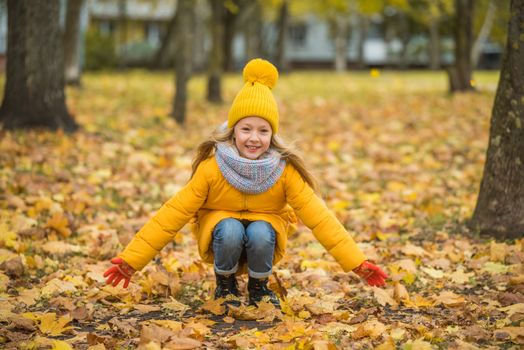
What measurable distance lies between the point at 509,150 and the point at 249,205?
7.70 feet

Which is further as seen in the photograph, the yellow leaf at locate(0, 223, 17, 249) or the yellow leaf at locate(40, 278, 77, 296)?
the yellow leaf at locate(0, 223, 17, 249)

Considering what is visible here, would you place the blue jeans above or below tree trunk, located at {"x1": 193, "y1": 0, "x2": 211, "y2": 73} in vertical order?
below

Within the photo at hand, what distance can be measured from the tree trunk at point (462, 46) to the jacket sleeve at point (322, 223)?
1146cm

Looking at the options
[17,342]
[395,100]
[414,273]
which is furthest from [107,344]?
[395,100]

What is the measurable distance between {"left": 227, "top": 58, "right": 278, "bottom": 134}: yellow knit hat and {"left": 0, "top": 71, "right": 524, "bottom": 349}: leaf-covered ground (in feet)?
2.04

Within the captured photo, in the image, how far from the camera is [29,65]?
811cm

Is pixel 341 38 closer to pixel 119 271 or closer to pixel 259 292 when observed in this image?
pixel 259 292

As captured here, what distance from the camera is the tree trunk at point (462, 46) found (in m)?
14.1

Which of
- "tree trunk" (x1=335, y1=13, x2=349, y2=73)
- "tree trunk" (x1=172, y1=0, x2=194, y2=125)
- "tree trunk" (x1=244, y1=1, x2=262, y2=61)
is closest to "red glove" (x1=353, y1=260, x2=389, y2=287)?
"tree trunk" (x1=172, y1=0, x2=194, y2=125)

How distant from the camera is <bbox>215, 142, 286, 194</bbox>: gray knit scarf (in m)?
3.50

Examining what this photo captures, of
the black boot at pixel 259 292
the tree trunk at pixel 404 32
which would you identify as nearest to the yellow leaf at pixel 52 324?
the black boot at pixel 259 292

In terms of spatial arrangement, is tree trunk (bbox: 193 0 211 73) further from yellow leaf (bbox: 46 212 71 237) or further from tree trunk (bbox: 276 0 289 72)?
yellow leaf (bbox: 46 212 71 237)

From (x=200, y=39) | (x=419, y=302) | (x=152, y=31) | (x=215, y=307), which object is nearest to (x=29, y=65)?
(x=215, y=307)

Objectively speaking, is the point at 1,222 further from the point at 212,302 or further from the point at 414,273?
the point at 414,273
